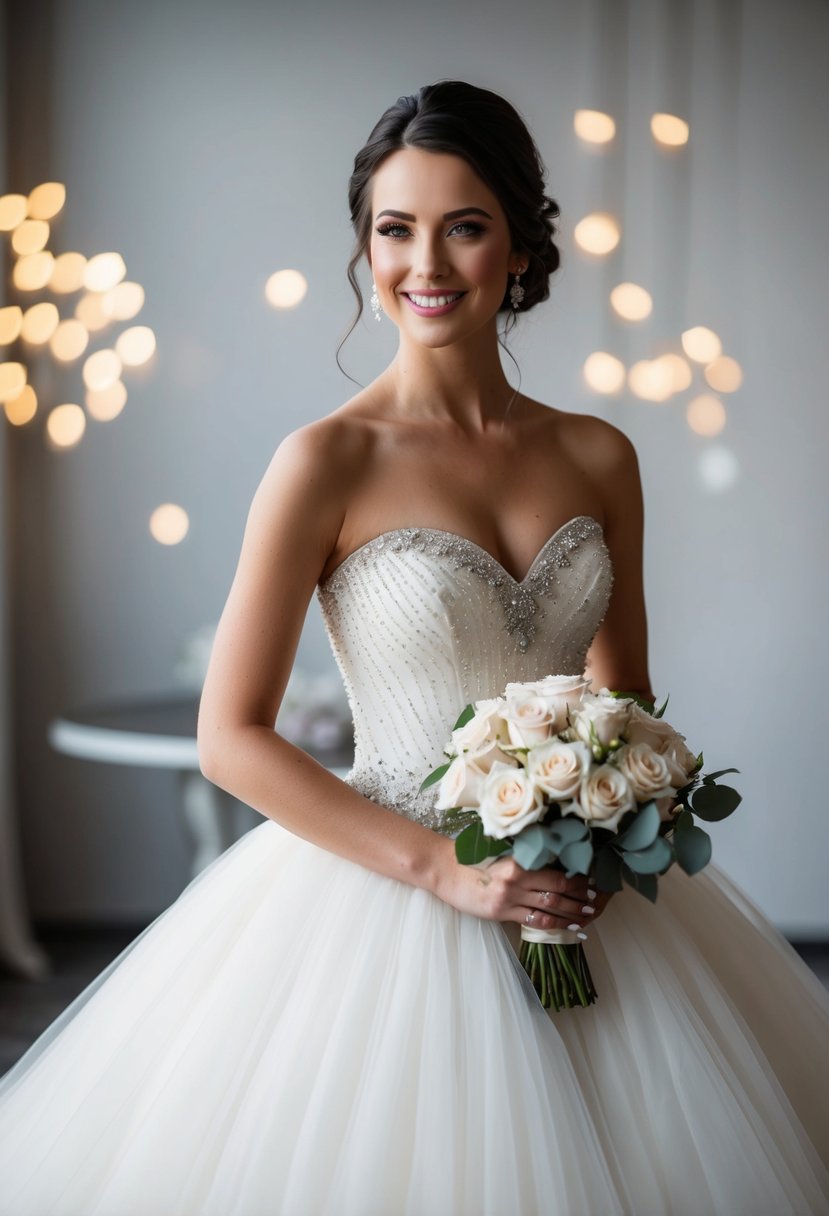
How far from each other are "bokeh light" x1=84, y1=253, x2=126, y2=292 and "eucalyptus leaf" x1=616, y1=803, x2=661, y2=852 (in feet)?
12.6

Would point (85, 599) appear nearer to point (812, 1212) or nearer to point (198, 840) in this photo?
point (198, 840)

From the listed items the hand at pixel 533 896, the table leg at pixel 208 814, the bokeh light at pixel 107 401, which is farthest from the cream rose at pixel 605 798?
the bokeh light at pixel 107 401

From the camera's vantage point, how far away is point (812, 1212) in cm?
141

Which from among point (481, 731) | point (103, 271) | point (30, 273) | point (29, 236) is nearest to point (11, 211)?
point (29, 236)

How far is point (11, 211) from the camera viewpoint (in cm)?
455

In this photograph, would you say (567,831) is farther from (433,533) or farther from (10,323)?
(10,323)

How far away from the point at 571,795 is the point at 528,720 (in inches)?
4.1

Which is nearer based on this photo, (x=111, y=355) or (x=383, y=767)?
(x=383, y=767)

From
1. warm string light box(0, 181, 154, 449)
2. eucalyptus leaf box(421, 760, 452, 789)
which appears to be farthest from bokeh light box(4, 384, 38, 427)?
eucalyptus leaf box(421, 760, 452, 789)

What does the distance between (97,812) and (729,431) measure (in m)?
2.80

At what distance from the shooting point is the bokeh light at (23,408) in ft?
15.2

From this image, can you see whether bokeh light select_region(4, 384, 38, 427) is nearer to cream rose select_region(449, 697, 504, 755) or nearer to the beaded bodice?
the beaded bodice

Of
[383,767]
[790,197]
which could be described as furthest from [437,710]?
[790,197]

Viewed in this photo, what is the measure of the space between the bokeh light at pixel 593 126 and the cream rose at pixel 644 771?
3.75m
